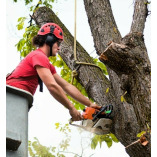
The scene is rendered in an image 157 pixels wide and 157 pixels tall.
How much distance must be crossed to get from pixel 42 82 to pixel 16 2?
2.66 metres

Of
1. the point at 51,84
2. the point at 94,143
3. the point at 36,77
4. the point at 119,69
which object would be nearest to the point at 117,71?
the point at 119,69

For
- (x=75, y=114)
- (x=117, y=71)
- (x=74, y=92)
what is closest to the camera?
(x=117, y=71)

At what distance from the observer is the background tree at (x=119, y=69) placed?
9.58 feet

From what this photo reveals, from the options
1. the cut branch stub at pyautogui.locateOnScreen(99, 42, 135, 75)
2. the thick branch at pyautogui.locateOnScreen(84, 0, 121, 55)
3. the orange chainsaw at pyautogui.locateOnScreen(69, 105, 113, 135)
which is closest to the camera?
the cut branch stub at pyautogui.locateOnScreen(99, 42, 135, 75)

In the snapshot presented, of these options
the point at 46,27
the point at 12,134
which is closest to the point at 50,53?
the point at 46,27

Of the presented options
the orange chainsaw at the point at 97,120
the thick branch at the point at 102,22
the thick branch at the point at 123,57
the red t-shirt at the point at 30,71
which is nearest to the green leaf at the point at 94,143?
the orange chainsaw at the point at 97,120

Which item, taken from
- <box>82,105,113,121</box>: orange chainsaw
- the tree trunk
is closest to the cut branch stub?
the tree trunk

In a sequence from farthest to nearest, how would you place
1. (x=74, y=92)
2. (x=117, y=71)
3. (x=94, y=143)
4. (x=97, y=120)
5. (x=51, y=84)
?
1. (x=94, y=143)
2. (x=74, y=92)
3. (x=97, y=120)
4. (x=51, y=84)
5. (x=117, y=71)

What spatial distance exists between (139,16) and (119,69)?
1.37 meters

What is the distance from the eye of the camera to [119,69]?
2998mm

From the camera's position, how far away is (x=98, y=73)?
4.06 m

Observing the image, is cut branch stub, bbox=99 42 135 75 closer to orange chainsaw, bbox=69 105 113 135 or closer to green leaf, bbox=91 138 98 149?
orange chainsaw, bbox=69 105 113 135

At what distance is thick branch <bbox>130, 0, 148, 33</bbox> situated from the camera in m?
4.02

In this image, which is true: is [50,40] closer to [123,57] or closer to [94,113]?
[94,113]
